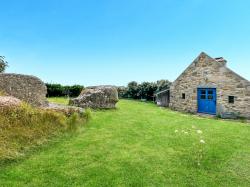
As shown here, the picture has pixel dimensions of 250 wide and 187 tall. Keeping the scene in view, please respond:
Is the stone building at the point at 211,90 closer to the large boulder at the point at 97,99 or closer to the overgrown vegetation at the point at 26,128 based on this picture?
the large boulder at the point at 97,99

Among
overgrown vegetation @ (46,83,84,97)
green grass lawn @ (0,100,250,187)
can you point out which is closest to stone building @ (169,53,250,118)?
green grass lawn @ (0,100,250,187)

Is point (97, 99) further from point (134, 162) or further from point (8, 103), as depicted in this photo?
point (134, 162)

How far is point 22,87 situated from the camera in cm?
1166

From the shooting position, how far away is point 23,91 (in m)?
11.6

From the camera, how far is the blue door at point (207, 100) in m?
21.4

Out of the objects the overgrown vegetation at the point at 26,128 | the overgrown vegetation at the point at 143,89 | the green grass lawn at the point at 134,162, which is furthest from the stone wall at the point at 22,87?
the overgrown vegetation at the point at 143,89

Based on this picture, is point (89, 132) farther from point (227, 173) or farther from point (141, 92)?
point (141, 92)

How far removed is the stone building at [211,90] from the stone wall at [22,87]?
14.8 m

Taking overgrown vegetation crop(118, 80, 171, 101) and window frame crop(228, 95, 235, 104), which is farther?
overgrown vegetation crop(118, 80, 171, 101)

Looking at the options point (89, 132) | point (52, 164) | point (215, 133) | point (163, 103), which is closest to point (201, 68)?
point (163, 103)

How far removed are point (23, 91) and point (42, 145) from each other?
14.8ft

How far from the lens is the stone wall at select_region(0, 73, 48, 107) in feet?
37.7

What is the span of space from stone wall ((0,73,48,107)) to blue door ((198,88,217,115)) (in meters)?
14.8

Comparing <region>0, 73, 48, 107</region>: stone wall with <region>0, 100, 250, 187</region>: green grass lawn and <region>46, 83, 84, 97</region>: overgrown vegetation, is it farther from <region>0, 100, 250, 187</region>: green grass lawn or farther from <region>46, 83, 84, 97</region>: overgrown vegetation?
<region>46, 83, 84, 97</region>: overgrown vegetation
